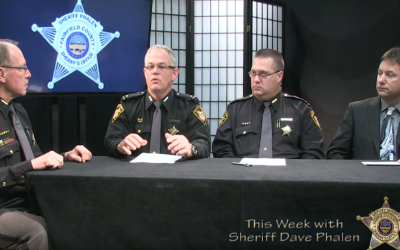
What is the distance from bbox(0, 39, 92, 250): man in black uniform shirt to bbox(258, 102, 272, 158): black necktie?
1023 mm

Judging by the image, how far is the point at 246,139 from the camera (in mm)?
2666

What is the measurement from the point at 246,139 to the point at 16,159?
130 centimetres

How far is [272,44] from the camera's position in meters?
5.04

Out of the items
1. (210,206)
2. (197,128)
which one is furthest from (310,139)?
(210,206)

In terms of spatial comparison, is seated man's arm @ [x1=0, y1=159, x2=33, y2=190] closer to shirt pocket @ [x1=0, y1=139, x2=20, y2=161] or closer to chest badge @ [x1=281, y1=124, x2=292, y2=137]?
shirt pocket @ [x1=0, y1=139, x2=20, y2=161]

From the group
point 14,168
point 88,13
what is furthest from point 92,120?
point 14,168

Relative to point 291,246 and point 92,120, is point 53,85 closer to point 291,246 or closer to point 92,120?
point 92,120

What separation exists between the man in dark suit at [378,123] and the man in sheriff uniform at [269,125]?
162mm

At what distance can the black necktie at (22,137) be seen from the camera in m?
2.13

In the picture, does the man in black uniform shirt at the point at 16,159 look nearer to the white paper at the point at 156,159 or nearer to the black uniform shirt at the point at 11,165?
the black uniform shirt at the point at 11,165

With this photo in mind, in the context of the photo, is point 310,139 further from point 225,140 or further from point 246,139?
point 225,140

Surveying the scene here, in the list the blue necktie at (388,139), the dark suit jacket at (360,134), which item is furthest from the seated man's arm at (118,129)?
the blue necktie at (388,139)

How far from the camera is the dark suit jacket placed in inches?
98.7

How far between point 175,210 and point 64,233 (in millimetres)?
446
